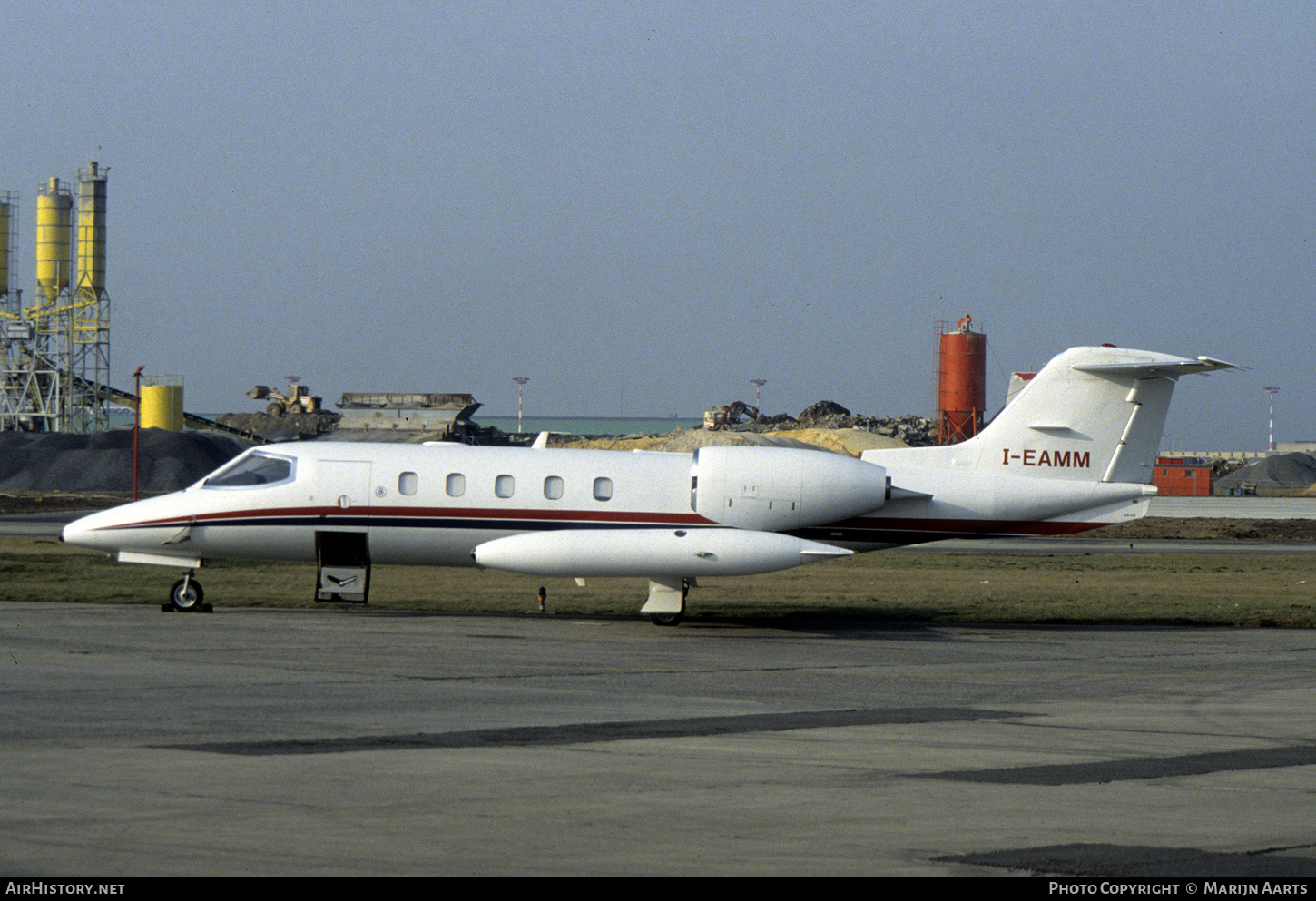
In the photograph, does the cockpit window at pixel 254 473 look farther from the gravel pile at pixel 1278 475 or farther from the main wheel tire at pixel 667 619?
the gravel pile at pixel 1278 475

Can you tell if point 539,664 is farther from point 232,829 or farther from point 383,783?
point 232,829

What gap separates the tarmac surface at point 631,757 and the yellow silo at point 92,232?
77.1 metres

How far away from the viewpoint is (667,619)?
24.8 meters

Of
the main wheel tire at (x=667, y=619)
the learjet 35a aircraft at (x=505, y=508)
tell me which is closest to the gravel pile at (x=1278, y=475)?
the learjet 35a aircraft at (x=505, y=508)

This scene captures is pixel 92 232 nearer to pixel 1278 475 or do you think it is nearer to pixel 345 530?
pixel 345 530

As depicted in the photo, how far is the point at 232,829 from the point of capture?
8.34 m

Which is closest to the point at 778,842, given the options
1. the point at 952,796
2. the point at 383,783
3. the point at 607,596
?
the point at 952,796

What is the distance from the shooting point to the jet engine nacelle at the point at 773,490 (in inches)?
968

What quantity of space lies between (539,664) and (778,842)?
10.2m

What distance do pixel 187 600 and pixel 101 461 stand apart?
5647 cm

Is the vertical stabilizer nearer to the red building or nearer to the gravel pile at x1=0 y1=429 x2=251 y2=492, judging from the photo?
the gravel pile at x1=0 y1=429 x2=251 y2=492

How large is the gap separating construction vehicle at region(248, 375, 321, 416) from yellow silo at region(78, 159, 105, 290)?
102ft

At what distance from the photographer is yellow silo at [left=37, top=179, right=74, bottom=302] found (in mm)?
92812

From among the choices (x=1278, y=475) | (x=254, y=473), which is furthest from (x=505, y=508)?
(x=1278, y=475)
